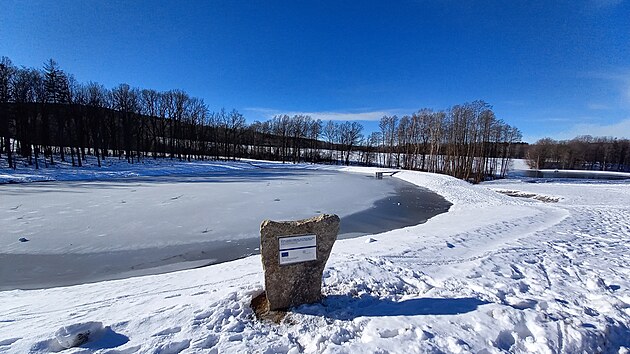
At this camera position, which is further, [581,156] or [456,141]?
[581,156]

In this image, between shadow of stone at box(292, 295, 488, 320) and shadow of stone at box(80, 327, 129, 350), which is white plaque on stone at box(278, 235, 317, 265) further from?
shadow of stone at box(80, 327, 129, 350)

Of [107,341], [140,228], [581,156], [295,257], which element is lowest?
[140,228]

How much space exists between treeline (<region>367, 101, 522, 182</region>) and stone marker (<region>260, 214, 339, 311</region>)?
3826 centimetres

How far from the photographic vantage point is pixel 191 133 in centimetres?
5809

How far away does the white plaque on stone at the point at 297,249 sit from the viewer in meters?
3.32

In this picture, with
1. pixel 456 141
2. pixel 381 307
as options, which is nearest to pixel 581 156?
pixel 456 141

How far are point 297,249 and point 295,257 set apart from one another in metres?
0.11

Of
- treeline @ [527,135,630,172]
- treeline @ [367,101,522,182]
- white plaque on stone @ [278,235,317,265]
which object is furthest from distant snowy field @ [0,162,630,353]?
treeline @ [527,135,630,172]

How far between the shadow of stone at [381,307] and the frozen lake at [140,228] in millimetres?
4059

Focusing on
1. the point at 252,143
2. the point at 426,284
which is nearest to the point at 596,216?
the point at 426,284

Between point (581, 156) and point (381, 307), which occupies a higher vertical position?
point (581, 156)

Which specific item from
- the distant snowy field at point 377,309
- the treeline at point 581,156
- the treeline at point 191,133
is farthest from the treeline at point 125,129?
the treeline at point 581,156

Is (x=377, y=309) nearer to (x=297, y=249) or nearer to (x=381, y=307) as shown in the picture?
(x=381, y=307)

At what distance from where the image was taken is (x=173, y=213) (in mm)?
11016
